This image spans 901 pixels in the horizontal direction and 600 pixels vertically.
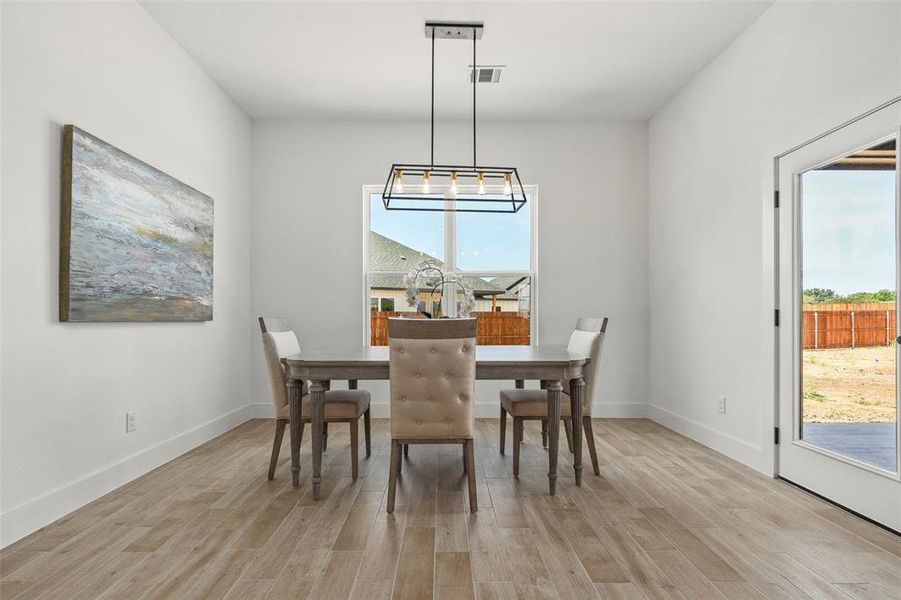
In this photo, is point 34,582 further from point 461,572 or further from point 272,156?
point 272,156

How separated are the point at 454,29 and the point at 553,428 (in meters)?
2.57

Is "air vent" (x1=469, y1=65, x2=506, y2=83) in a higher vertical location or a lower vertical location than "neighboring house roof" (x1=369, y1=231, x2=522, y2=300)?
higher

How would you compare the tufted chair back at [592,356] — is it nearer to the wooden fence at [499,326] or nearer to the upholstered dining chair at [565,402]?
the upholstered dining chair at [565,402]

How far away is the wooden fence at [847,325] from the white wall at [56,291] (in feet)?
12.6

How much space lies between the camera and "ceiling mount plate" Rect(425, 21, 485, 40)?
11.8 feet

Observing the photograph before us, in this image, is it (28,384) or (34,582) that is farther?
(28,384)

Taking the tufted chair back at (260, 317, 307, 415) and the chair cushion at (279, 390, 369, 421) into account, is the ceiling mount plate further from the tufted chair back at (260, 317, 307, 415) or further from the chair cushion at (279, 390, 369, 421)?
the chair cushion at (279, 390, 369, 421)

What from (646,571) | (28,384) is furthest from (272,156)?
(646,571)

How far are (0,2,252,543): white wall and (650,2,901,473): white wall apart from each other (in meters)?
3.76

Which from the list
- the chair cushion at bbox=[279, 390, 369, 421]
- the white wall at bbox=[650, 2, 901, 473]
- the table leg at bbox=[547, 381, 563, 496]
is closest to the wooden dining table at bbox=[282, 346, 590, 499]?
the table leg at bbox=[547, 381, 563, 496]

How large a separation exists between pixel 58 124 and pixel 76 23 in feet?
1.83

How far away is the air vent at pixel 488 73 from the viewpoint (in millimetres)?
4227

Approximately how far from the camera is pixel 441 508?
279 cm

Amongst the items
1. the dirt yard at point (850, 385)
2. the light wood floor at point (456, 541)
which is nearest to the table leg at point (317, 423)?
the light wood floor at point (456, 541)
